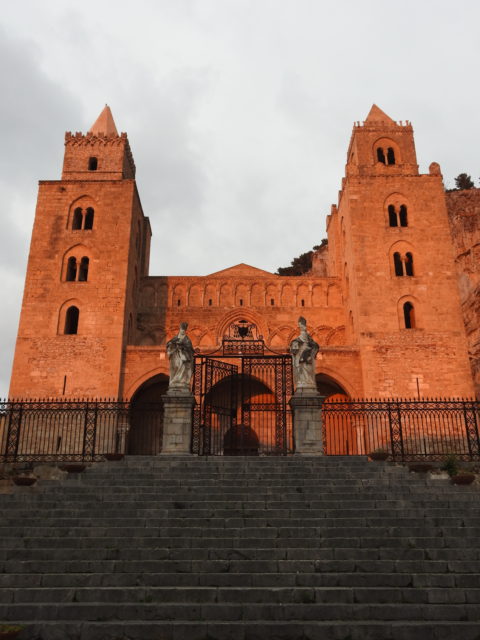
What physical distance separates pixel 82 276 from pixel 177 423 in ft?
52.3

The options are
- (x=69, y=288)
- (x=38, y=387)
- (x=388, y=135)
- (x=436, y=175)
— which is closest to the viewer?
(x=38, y=387)

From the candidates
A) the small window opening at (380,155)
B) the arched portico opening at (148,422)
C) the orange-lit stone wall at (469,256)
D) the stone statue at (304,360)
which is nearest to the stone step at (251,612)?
the stone statue at (304,360)

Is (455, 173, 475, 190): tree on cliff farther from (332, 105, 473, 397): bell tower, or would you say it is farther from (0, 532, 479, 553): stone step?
(0, 532, 479, 553): stone step

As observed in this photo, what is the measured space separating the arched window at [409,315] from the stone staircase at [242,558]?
659 inches

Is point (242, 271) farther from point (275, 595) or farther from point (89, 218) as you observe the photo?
point (275, 595)

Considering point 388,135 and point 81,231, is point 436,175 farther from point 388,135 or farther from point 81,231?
point 81,231

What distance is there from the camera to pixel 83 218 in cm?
2880

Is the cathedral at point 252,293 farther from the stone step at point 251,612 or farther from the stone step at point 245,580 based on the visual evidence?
the stone step at point 251,612

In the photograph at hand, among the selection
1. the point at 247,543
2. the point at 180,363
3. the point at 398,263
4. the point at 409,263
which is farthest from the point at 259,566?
the point at 409,263

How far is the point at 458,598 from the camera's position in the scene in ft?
21.0

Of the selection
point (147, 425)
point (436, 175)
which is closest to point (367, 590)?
point (147, 425)

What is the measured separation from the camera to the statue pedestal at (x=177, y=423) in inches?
537

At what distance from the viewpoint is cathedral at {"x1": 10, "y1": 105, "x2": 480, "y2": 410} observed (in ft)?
81.9

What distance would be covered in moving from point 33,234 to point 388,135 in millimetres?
20077
